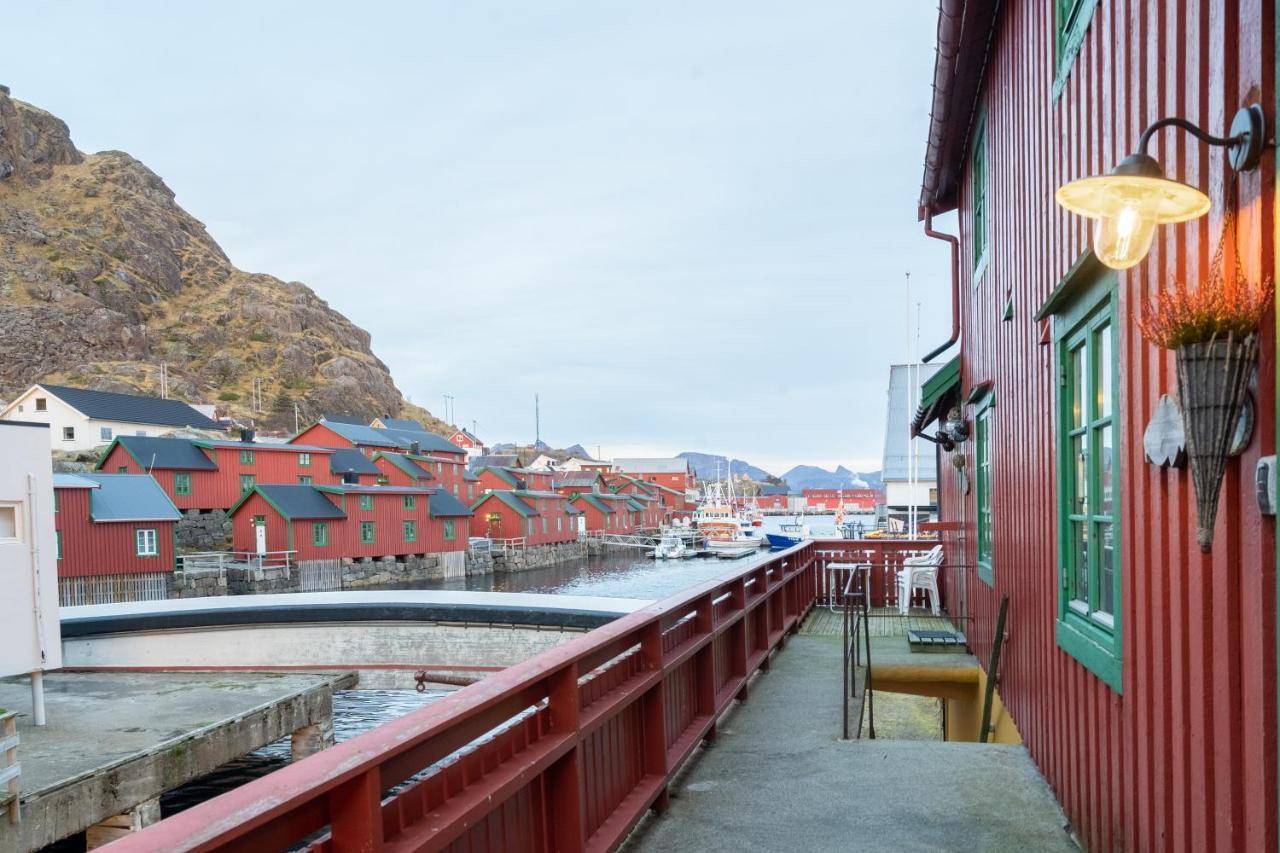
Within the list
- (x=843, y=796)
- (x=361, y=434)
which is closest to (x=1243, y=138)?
(x=843, y=796)

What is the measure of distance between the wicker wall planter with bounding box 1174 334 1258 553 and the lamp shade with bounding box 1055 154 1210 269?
0.31 m

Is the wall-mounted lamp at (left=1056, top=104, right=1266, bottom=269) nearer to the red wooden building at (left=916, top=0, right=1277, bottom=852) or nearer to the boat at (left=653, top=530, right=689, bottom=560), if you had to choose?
the red wooden building at (left=916, top=0, right=1277, bottom=852)

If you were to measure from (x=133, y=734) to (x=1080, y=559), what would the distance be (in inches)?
407

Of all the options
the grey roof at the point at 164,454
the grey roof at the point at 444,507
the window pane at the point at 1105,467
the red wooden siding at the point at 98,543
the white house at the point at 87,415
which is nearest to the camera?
the window pane at the point at 1105,467

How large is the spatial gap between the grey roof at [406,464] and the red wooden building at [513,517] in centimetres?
423

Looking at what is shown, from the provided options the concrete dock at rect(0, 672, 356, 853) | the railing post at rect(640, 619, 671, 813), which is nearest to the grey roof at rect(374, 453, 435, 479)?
the concrete dock at rect(0, 672, 356, 853)

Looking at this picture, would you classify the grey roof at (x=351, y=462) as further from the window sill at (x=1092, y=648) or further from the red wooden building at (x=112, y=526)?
the window sill at (x=1092, y=648)

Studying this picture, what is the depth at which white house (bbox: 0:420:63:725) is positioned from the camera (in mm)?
11070

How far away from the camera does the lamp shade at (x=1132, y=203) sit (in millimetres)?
2432

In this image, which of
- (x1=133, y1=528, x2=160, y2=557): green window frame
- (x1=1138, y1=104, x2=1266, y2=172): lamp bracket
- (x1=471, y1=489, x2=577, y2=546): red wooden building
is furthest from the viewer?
(x1=471, y1=489, x2=577, y2=546): red wooden building

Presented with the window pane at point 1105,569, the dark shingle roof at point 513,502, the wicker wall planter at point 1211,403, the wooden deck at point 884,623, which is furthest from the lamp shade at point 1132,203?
the dark shingle roof at point 513,502

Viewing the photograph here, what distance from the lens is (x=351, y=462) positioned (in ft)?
186

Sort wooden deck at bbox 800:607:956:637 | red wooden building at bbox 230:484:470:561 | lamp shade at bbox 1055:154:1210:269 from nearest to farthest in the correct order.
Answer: lamp shade at bbox 1055:154:1210:269
wooden deck at bbox 800:607:956:637
red wooden building at bbox 230:484:470:561

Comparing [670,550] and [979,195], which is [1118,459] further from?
[670,550]
